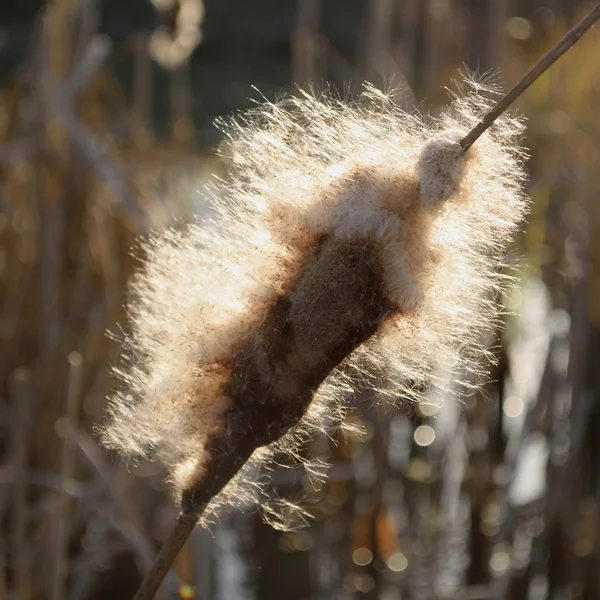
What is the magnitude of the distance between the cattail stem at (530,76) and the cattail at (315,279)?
29 mm

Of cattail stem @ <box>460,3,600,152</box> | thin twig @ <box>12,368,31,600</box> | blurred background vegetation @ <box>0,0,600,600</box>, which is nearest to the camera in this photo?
cattail stem @ <box>460,3,600,152</box>

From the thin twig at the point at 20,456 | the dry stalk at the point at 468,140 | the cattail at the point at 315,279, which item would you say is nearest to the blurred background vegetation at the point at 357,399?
the thin twig at the point at 20,456

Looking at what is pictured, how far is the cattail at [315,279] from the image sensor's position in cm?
53

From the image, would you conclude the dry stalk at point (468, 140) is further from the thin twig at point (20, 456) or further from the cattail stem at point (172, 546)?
the thin twig at point (20, 456)

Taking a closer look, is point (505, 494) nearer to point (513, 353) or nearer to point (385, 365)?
point (513, 353)

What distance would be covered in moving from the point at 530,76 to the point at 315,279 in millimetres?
160

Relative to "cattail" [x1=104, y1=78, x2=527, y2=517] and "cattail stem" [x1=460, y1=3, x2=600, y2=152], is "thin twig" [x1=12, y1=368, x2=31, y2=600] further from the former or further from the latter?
"cattail stem" [x1=460, y1=3, x2=600, y2=152]

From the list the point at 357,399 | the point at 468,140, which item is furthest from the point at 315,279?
the point at 357,399

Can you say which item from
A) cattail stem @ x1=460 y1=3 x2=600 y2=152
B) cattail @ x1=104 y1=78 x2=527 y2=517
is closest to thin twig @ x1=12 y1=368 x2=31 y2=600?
cattail @ x1=104 y1=78 x2=527 y2=517

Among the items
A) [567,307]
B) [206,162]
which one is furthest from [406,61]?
[567,307]

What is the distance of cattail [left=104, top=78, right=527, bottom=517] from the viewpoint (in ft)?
1.75

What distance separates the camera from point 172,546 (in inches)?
21.5

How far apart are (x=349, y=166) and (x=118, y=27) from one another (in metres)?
5.49

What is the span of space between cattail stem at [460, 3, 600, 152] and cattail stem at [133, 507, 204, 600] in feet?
0.88
